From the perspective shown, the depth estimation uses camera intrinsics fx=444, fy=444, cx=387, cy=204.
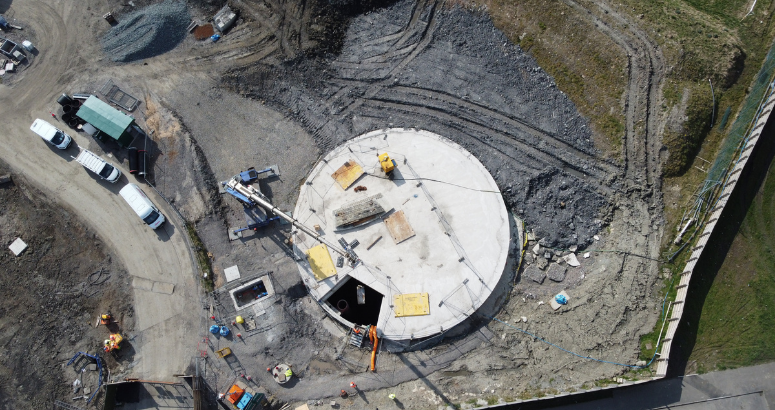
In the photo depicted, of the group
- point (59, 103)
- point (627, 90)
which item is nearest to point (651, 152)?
point (627, 90)

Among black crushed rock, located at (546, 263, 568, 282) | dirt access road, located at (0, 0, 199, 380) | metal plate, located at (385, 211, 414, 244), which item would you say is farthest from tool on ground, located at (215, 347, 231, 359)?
black crushed rock, located at (546, 263, 568, 282)

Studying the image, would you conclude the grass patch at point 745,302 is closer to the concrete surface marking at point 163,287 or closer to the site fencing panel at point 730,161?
the site fencing panel at point 730,161

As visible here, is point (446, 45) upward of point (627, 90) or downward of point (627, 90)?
upward

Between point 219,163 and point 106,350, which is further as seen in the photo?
point 219,163

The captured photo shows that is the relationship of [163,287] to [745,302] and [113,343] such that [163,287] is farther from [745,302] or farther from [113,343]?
[745,302]

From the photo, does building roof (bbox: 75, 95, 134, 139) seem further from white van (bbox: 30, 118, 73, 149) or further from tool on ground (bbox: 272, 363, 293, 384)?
tool on ground (bbox: 272, 363, 293, 384)

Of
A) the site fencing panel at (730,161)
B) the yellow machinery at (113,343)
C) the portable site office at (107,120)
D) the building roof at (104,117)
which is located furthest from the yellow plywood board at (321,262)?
the site fencing panel at (730,161)

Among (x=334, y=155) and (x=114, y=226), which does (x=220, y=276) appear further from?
(x=334, y=155)
